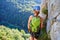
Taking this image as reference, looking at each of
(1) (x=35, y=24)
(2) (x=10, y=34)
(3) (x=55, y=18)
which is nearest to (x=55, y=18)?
(3) (x=55, y=18)

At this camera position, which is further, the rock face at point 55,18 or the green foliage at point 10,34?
the green foliage at point 10,34

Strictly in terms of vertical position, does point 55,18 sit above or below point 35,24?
above

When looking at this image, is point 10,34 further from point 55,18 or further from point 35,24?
point 55,18

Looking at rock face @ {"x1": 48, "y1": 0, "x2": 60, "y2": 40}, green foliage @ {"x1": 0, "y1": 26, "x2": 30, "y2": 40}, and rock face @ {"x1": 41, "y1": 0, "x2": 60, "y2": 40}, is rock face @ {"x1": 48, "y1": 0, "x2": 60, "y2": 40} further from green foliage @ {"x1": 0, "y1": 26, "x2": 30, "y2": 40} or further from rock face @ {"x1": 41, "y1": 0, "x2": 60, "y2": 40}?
green foliage @ {"x1": 0, "y1": 26, "x2": 30, "y2": 40}

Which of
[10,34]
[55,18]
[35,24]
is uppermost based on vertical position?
[55,18]

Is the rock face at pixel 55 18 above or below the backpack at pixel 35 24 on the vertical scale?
above

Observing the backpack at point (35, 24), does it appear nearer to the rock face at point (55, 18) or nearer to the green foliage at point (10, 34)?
the rock face at point (55, 18)

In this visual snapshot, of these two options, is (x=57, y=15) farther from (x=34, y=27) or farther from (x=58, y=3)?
(x=34, y=27)

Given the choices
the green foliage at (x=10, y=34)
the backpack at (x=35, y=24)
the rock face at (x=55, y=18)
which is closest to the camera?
the rock face at (x=55, y=18)

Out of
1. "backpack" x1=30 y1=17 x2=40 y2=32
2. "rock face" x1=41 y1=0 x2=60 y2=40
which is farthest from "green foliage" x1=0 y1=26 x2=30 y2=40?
"rock face" x1=41 y1=0 x2=60 y2=40

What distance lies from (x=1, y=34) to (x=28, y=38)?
664mm

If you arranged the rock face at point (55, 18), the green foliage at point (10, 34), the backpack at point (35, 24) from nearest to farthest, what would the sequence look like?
the rock face at point (55, 18), the backpack at point (35, 24), the green foliage at point (10, 34)

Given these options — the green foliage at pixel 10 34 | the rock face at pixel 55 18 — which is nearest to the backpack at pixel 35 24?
the rock face at pixel 55 18

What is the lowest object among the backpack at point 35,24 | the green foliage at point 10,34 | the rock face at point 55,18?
the green foliage at point 10,34
